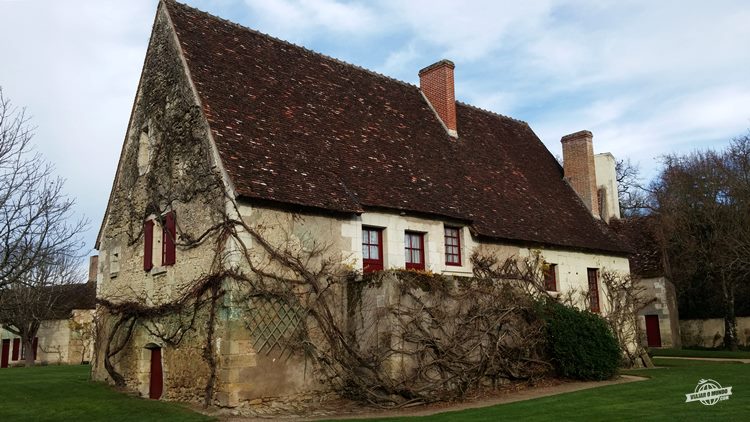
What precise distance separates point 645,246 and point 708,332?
6.91 metres

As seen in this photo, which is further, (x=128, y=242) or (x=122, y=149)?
(x=122, y=149)

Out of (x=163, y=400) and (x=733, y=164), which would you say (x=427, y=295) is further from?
(x=733, y=164)

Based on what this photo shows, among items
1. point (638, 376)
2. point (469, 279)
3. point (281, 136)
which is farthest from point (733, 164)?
point (281, 136)

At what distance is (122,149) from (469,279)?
409 inches

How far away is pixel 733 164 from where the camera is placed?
32.7 m

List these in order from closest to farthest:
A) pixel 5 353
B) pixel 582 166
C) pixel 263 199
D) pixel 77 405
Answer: pixel 263 199
pixel 77 405
pixel 582 166
pixel 5 353

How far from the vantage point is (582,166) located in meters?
23.5

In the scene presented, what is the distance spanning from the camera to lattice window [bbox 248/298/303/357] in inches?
507

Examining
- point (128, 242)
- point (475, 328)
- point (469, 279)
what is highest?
point (128, 242)

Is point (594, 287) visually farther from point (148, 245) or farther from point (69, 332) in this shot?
point (69, 332)

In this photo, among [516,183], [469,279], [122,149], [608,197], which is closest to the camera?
[469,279]

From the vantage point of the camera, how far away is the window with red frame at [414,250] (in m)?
15.9

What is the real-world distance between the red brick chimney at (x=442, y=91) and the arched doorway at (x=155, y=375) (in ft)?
35.9

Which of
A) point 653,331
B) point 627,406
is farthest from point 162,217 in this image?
point 653,331
